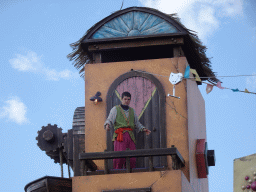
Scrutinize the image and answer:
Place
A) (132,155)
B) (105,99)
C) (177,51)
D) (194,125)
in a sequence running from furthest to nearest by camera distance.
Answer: (194,125), (177,51), (105,99), (132,155)

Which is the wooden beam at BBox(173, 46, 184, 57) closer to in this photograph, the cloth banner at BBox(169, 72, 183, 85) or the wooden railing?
the cloth banner at BBox(169, 72, 183, 85)

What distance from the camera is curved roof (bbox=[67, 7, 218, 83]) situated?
44.0ft

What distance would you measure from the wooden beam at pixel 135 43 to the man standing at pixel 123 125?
1.58 metres

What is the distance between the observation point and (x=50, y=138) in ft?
45.1

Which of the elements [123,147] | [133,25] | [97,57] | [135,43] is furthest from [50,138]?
[133,25]

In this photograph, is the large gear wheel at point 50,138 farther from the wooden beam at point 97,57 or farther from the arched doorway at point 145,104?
the wooden beam at point 97,57

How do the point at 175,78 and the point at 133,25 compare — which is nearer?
the point at 175,78

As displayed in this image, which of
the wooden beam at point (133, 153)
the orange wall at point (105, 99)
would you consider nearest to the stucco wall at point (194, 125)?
the orange wall at point (105, 99)

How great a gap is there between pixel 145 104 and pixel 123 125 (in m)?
1.04

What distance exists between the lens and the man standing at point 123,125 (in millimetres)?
12047

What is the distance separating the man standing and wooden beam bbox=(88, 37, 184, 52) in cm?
158

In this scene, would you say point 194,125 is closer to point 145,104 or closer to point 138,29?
point 145,104

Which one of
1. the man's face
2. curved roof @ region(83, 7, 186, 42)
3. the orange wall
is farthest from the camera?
curved roof @ region(83, 7, 186, 42)

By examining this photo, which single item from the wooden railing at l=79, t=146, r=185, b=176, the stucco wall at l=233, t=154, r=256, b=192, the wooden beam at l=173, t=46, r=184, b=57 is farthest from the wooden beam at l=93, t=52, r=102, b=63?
the stucco wall at l=233, t=154, r=256, b=192
